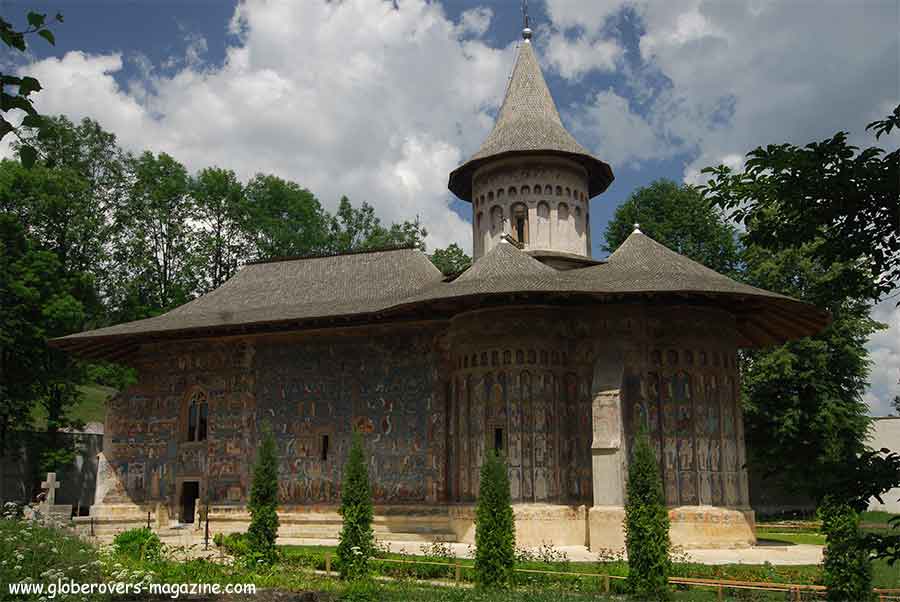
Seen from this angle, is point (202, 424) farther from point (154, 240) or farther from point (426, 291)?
point (154, 240)

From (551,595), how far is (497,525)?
6.88 feet

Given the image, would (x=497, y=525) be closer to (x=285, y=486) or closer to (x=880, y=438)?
(x=285, y=486)

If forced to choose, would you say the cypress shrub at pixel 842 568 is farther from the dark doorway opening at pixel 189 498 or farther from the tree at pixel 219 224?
the tree at pixel 219 224

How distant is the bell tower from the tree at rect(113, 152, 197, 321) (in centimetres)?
1533

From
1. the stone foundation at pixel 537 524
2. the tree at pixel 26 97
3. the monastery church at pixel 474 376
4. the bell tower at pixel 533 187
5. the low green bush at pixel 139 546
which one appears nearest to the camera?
the tree at pixel 26 97

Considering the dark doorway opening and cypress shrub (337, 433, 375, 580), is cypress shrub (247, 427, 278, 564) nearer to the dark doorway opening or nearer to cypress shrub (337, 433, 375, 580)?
cypress shrub (337, 433, 375, 580)

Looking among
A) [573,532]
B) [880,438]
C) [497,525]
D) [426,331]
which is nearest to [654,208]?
[880,438]

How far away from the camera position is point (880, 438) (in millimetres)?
33094

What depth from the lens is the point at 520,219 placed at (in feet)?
76.2

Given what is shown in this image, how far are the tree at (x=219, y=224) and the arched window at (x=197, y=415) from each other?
1407cm

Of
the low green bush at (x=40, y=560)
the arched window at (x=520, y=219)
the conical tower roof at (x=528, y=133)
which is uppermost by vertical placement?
the conical tower roof at (x=528, y=133)

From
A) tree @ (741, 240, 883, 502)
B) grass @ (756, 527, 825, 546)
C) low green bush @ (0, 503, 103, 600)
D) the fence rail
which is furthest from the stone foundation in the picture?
tree @ (741, 240, 883, 502)

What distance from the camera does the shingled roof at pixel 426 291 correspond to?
664 inches

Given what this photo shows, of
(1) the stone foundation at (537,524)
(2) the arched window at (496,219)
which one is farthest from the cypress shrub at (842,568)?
(2) the arched window at (496,219)
